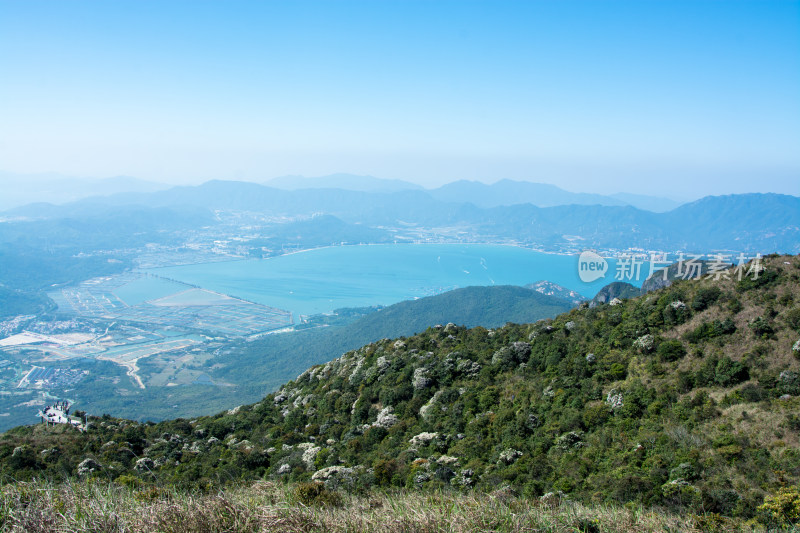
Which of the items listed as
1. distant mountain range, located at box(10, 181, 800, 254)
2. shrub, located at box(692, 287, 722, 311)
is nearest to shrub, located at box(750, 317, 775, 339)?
shrub, located at box(692, 287, 722, 311)

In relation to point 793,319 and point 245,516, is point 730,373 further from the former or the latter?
point 245,516

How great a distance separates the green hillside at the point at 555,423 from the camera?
8.09 metres

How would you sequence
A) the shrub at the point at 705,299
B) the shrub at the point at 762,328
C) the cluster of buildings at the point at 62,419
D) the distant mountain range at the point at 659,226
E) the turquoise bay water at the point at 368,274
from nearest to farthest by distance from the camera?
1. the shrub at the point at 762,328
2. the shrub at the point at 705,299
3. the cluster of buildings at the point at 62,419
4. the turquoise bay water at the point at 368,274
5. the distant mountain range at the point at 659,226

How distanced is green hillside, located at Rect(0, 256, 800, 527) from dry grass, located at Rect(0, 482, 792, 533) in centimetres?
185

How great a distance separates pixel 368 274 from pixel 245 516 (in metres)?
109

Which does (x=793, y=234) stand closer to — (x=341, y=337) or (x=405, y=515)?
(x=341, y=337)

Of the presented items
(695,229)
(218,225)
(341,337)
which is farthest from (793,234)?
(218,225)

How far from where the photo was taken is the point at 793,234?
143750 millimetres

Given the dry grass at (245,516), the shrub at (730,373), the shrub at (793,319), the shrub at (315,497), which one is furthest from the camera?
the shrub at (793,319)

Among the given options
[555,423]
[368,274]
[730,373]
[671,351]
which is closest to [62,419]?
[555,423]

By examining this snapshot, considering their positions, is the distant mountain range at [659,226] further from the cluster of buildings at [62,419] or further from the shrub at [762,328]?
the cluster of buildings at [62,419]

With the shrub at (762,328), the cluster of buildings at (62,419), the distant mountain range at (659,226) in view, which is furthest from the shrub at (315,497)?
the distant mountain range at (659,226)

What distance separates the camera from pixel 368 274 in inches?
4419

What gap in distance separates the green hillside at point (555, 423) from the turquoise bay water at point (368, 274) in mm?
60844
